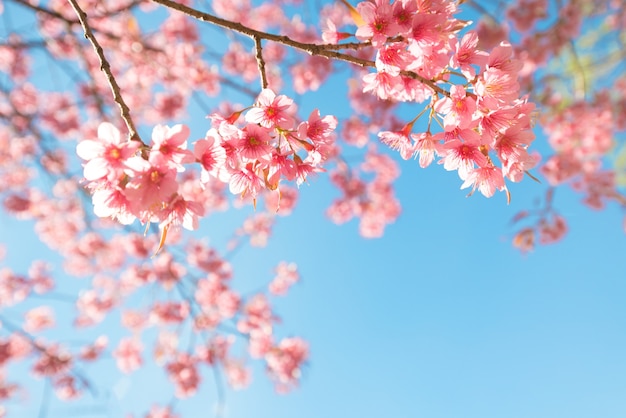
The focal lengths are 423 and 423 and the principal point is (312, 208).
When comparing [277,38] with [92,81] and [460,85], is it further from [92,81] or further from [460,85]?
[92,81]

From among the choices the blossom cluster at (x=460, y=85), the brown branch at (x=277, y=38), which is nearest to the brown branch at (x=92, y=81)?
the brown branch at (x=277, y=38)

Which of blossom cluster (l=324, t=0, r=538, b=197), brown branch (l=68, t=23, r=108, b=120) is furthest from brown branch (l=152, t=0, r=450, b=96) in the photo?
brown branch (l=68, t=23, r=108, b=120)

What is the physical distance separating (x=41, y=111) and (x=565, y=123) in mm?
8513

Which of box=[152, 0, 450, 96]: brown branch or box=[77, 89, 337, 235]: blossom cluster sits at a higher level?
box=[152, 0, 450, 96]: brown branch

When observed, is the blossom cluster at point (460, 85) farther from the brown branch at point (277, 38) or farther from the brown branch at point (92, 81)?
the brown branch at point (92, 81)

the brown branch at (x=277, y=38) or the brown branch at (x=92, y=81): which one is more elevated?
the brown branch at (x=92, y=81)

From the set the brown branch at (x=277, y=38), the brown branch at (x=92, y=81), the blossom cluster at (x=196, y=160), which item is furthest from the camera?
the brown branch at (x=92, y=81)

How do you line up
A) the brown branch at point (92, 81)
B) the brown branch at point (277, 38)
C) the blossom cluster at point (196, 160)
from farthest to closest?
1. the brown branch at point (92, 81)
2. the brown branch at point (277, 38)
3. the blossom cluster at point (196, 160)

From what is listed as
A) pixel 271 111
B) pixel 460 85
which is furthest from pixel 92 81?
pixel 460 85

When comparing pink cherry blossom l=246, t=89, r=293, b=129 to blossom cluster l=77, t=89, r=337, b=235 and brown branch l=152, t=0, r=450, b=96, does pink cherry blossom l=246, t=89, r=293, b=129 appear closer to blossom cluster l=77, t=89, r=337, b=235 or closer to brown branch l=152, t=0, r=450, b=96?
blossom cluster l=77, t=89, r=337, b=235

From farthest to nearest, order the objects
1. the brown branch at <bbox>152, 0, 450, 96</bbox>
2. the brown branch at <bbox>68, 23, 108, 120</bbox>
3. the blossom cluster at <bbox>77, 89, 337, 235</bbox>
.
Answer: the brown branch at <bbox>68, 23, 108, 120</bbox>, the brown branch at <bbox>152, 0, 450, 96</bbox>, the blossom cluster at <bbox>77, 89, 337, 235</bbox>

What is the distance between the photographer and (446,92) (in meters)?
1.25

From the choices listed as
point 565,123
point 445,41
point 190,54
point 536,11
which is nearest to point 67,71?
point 190,54

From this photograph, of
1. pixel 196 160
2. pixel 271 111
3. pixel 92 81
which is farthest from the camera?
pixel 92 81
